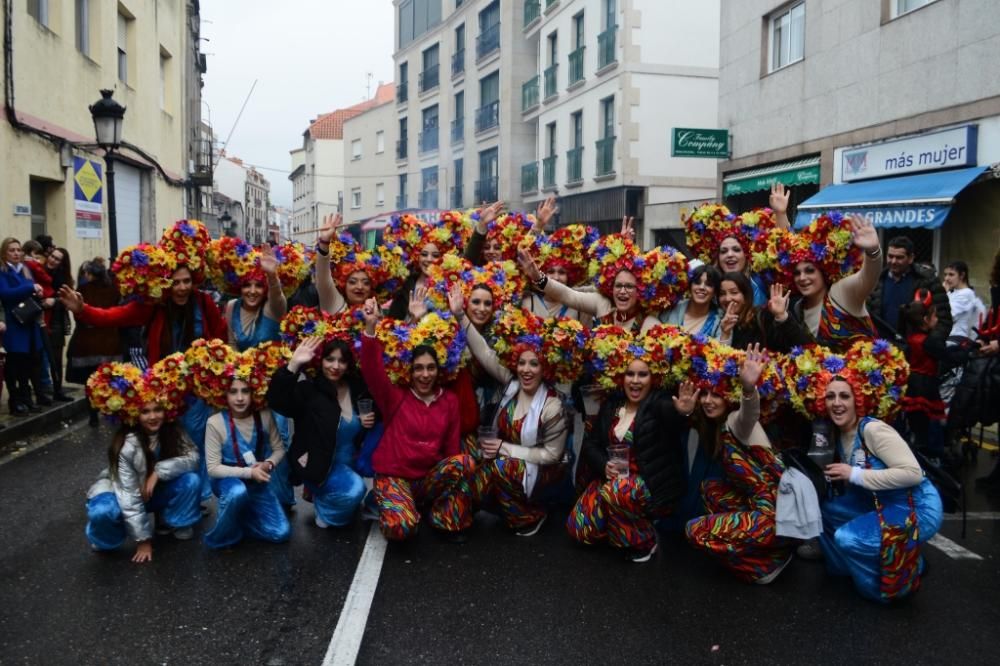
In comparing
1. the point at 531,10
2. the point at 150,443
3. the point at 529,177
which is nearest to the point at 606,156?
the point at 529,177

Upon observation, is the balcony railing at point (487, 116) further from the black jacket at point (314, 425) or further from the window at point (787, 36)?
the black jacket at point (314, 425)

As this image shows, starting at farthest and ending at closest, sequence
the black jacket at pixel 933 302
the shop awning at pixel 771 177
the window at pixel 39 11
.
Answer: the shop awning at pixel 771 177, the window at pixel 39 11, the black jacket at pixel 933 302

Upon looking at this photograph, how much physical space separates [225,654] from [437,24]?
4011 cm

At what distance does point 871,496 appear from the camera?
4742 mm

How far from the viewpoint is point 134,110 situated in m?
18.8

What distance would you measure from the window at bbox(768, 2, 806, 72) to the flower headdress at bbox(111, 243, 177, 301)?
42.7 ft

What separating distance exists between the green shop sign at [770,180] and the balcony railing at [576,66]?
33.4 ft

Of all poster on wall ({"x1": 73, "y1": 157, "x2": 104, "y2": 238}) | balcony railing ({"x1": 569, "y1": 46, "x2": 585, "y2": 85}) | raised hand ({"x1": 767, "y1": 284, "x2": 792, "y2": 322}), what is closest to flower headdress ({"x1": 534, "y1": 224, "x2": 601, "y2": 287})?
raised hand ({"x1": 767, "y1": 284, "x2": 792, "y2": 322})

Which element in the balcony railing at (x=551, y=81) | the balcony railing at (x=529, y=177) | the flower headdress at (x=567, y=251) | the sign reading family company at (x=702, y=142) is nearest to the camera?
the flower headdress at (x=567, y=251)

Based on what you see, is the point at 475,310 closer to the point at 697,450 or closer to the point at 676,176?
the point at 697,450

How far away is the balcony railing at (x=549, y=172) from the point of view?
29.9 metres

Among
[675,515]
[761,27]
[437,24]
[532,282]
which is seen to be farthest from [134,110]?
[437,24]

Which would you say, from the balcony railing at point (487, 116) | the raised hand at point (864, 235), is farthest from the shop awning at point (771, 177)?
the balcony railing at point (487, 116)

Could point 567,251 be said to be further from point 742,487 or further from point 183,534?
point 183,534
